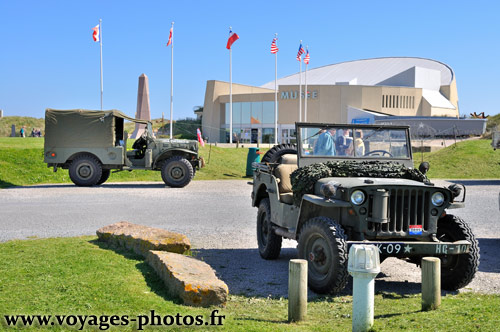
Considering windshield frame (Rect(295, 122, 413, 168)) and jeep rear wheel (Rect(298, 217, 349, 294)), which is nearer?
jeep rear wheel (Rect(298, 217, 349, 294))

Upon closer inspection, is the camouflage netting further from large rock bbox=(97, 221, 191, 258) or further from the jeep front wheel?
the jeep front wheel

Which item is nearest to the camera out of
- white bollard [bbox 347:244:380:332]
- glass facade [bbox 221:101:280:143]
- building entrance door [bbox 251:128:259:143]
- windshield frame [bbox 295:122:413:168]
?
white bollard [bbox 347:244:380:332]

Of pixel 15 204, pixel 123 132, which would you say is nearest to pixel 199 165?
pixel 123 132

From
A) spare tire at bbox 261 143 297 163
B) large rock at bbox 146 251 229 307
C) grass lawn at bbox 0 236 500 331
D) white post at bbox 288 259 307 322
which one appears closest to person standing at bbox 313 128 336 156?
spare tire at bbox 261 143 297 163

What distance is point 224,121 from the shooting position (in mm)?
72438

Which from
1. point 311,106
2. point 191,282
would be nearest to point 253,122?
point 311,106

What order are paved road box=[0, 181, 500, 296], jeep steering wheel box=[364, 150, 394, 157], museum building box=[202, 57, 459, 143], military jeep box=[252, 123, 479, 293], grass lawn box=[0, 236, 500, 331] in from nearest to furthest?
1. grass lawn box=[0, 236, 500, 331]
2. military jeep box=[252, 123, 479, 293]
3. paved road box=[0, 181, 500, 296]
4. jeep steering wheel box=[364, 150, 394, 157]
5. museum building box=[202, 57, 459, 143]

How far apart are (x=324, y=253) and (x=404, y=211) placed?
0.98 metres

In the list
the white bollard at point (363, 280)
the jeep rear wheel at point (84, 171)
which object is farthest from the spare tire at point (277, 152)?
the jeep rear wheel at point (84, 171)

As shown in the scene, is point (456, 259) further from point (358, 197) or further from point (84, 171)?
point (84, 171)

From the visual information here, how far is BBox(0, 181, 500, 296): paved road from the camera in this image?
7.07 m

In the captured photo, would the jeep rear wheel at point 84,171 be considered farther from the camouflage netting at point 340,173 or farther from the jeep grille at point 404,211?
the jeep grille at point 404,211

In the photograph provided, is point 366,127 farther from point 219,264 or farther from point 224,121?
point 224,121

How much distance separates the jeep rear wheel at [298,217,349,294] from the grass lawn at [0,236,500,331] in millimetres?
194
